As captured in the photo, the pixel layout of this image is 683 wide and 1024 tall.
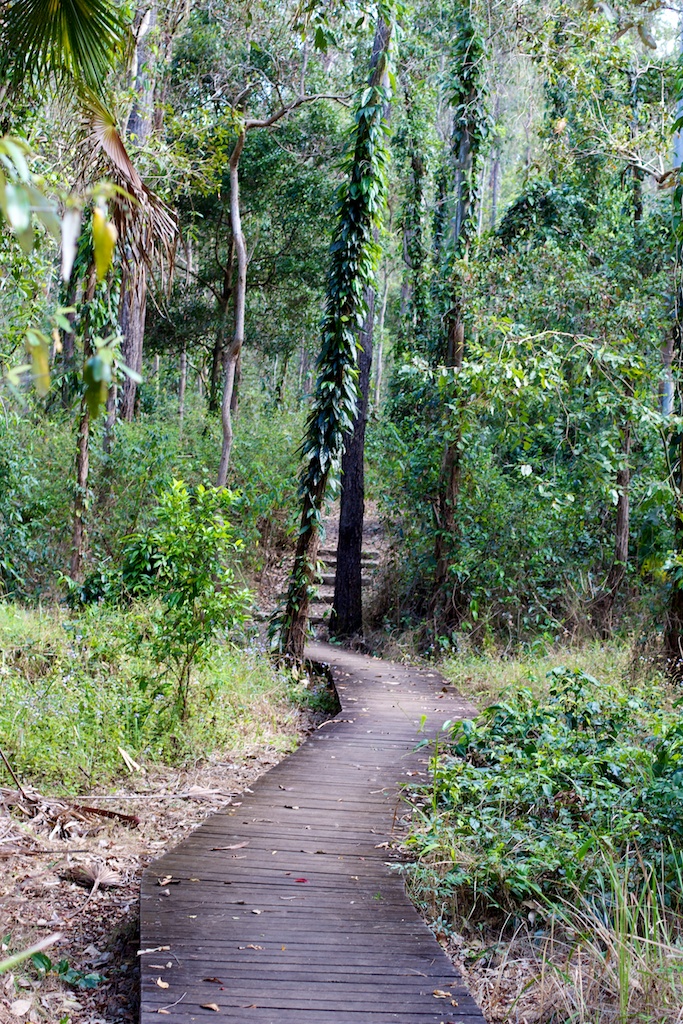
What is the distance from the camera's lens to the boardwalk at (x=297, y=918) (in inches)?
131

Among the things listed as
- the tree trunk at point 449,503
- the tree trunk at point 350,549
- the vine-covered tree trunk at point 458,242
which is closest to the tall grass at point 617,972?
the vine-covered tree trunk at point 458,242

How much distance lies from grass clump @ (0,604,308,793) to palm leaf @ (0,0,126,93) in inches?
162

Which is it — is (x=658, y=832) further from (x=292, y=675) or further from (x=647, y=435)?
(x=647, y=435)

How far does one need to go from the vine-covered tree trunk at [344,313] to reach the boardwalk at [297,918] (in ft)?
11.6

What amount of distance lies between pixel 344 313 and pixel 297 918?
6768 mm

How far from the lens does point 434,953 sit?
3.82 metres

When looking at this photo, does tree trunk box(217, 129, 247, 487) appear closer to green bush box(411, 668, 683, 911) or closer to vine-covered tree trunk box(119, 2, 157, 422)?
vine-covered tree trunk box(119, 2, 157, 422)

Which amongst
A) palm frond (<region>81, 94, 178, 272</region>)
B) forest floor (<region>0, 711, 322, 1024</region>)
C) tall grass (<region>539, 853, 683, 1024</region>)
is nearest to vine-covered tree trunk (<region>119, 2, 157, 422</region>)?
palm frond (<region>81, 94, 178, 272</region>)

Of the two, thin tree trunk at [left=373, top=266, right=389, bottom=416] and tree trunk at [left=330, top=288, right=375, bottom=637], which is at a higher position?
thin tree trunk at [left=373, top=266, right=389, bottom=416]

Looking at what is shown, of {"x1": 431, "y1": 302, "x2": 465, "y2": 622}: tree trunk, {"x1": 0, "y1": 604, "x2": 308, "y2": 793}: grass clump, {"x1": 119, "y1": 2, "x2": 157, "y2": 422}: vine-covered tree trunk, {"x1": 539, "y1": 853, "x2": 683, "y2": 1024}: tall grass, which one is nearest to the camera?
{"x1": 539, "y1": 853, "x2": 683, "y2": 1024}: tall grass

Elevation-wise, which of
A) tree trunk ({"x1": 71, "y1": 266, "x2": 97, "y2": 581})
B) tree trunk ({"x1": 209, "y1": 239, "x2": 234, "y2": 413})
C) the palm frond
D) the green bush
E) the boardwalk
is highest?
tree trunk ({"x1": 209, "y1": 239, "x2": 234, "y2": 413})

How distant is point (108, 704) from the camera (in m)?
6.71

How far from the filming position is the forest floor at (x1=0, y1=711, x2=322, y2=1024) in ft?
11.9

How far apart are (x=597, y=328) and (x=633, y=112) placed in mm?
3806
